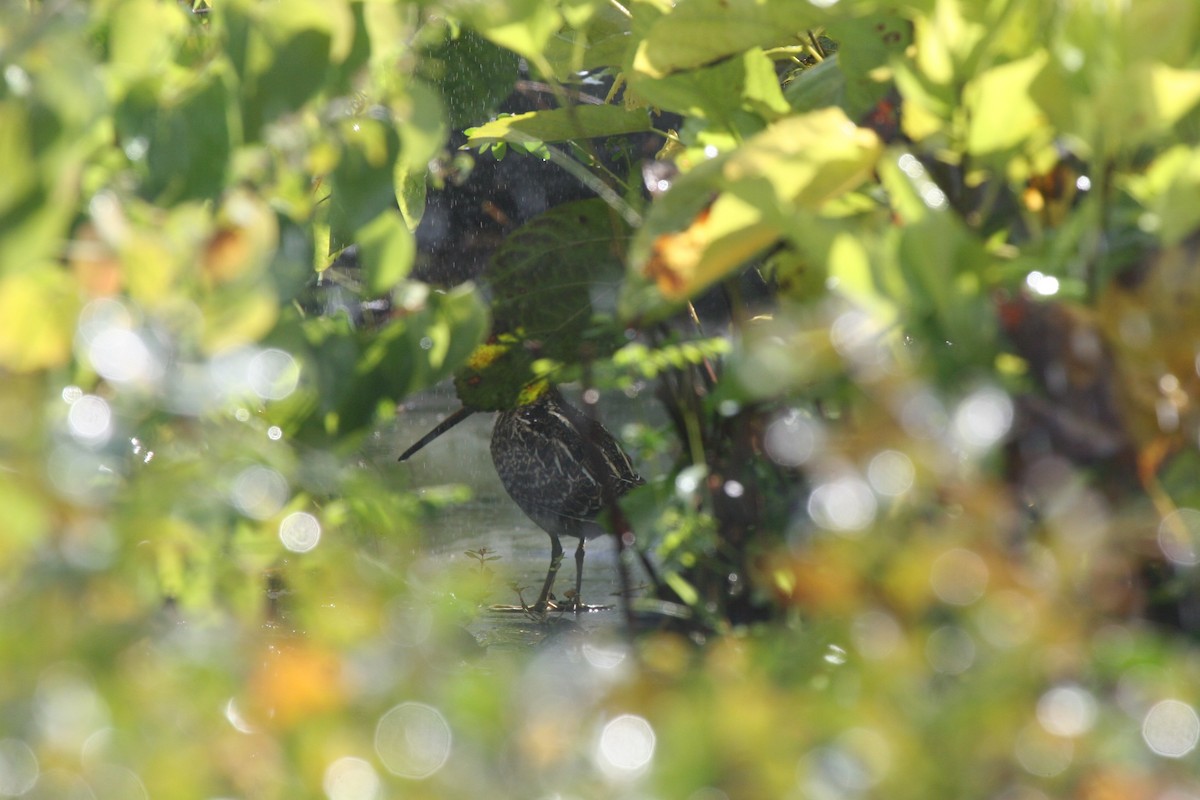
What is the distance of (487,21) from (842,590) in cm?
44

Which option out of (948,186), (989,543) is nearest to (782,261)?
(948,186)

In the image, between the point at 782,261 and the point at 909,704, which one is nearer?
the point at 909,704

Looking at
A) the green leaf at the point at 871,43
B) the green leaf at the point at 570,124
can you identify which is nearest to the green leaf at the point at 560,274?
the green leaf at the point at 570,124

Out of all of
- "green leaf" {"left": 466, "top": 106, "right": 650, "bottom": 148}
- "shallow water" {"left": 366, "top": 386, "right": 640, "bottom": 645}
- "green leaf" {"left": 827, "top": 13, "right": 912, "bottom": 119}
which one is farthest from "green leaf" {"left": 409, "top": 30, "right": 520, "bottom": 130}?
"green leaf" {"left": 827, "top": 13, "right": 912, "bottom": 119}

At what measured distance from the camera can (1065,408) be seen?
65 centimetres

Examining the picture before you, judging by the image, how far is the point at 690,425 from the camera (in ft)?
2.79

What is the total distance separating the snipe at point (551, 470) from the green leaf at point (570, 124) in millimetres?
1274

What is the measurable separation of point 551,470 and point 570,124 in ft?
4.86

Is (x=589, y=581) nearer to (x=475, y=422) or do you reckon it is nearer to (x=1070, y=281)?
(x=475, y=422)

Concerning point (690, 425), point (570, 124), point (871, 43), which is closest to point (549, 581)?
point (570, 124)

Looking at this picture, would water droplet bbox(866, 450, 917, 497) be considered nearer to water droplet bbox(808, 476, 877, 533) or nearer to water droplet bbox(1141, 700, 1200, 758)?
water droplet bbox(808, 476, 877, 533)

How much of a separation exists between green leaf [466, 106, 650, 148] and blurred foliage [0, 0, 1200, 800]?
0.15 meters

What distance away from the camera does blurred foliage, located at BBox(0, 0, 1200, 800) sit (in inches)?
17.6

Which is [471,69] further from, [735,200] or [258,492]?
[258,492]
